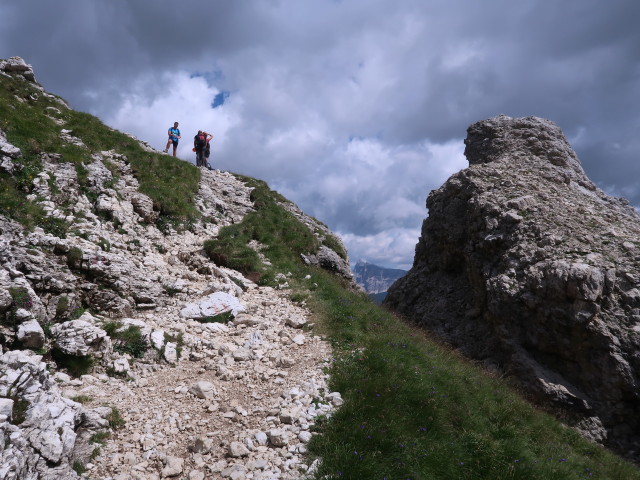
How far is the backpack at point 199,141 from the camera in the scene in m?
29.0

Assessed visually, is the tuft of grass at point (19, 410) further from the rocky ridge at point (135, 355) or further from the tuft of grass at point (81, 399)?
the tuft of grass at point (81, 399)

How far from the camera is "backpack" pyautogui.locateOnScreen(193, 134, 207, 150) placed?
29000mm

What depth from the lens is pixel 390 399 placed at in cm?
838

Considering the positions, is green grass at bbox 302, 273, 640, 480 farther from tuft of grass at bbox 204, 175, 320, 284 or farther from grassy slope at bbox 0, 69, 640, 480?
tuft of grass at bbox 204, 175, 320, 284

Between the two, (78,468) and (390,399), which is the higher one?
(390,399)

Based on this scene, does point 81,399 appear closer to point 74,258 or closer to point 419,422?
point 74,258

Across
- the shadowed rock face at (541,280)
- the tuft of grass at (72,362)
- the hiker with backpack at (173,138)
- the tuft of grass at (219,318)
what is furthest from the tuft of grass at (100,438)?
the hiker with backpack at (173,138)

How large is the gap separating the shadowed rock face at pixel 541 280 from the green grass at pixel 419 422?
3.69 metres

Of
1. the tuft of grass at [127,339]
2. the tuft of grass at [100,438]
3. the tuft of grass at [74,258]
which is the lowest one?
the tuft of grass at [100,438]

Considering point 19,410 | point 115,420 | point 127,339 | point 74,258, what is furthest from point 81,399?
point 74,258

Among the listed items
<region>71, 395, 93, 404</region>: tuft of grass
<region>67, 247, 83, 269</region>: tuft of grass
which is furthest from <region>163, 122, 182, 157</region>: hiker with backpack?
<region>71, 395, 93, 404</region>: tuft of grass

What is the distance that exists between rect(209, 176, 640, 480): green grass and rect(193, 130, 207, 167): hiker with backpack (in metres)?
20.1

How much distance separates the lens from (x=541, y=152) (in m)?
24.4

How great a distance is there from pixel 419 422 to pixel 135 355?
298 inches
